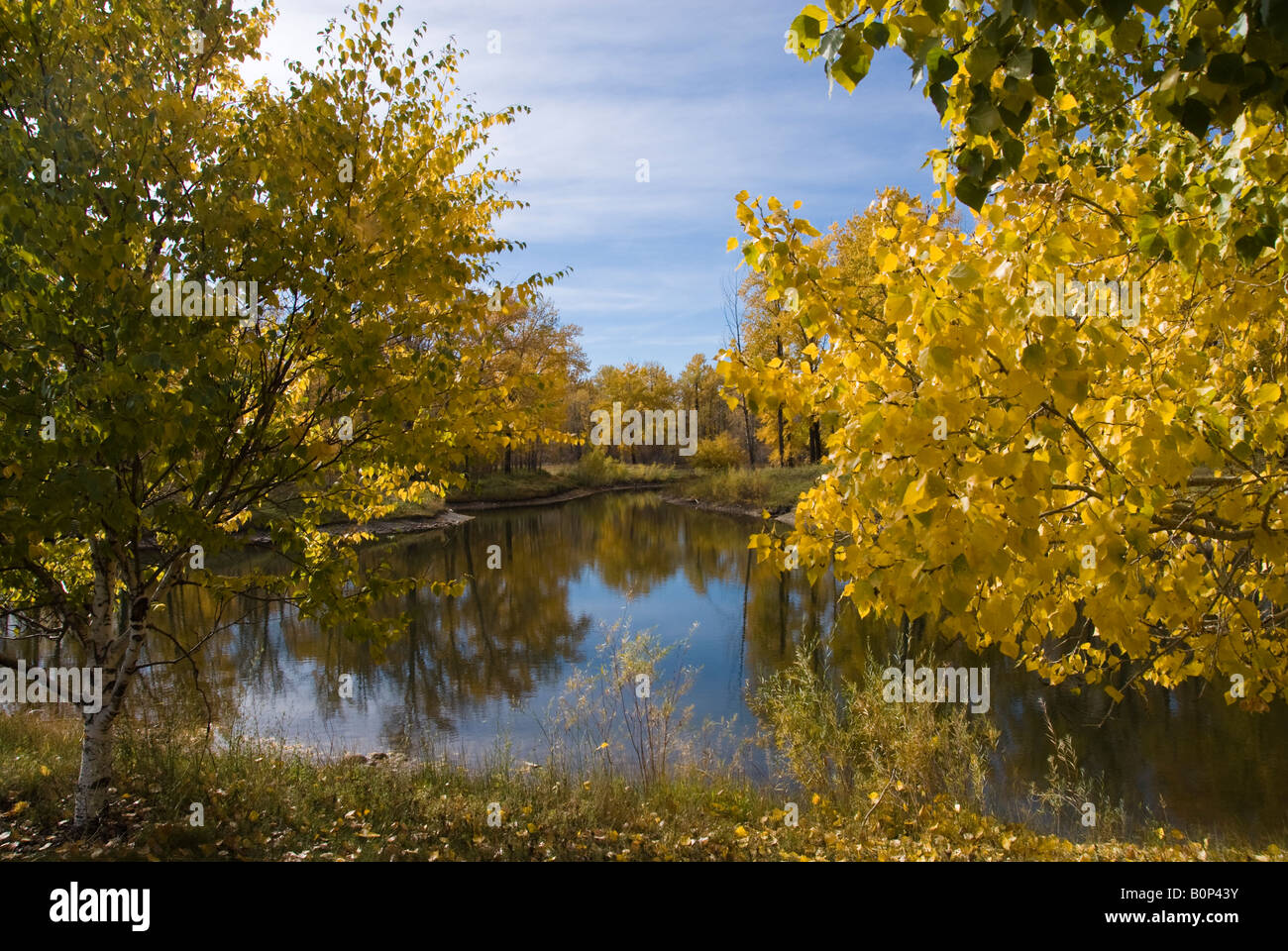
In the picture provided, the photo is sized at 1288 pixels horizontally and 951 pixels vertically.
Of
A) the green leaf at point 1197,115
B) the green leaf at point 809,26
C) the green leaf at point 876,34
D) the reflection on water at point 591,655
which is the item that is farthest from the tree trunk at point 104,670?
the green leaf at point 1197,115

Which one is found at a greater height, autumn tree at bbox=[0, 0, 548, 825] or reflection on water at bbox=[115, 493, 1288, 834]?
autumn tree at bbox=[0, 0, 548, 825]

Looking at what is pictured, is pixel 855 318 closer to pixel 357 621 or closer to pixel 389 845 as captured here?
pixel 357 621

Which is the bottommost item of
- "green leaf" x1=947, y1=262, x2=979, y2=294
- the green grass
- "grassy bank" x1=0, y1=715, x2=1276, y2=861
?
"grassy bank" x1=0, y1=715, x2=1276, y2=861

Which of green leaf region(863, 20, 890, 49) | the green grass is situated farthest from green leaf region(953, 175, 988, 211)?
the green grass

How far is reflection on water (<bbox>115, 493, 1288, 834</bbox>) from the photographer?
7789 mm

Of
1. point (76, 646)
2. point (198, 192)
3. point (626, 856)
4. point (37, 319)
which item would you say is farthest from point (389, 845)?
point (76, 646)

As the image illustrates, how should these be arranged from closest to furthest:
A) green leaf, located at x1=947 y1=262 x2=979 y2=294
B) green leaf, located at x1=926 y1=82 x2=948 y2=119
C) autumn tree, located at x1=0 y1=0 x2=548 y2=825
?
green leaf, located at x1=926 y1=82 x2=948 y2=119, green leaf, located at x1=947 y1=262 x2=979 y2=294, autumn tree, located at x1=0 y1=0 x2=548 y2=825

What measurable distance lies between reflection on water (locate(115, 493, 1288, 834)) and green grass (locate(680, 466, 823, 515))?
987 centimetres

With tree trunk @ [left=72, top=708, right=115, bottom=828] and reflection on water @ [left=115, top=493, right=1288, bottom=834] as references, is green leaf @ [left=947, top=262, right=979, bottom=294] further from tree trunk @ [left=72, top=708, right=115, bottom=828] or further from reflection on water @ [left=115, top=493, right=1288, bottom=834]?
tree trunk @ [left=72, top=708, right=115, bottom=828]

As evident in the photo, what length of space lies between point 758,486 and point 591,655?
21973mm

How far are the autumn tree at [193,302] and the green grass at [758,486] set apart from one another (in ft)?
81.4

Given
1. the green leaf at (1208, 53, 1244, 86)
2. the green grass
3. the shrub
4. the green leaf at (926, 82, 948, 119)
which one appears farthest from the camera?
the shrub

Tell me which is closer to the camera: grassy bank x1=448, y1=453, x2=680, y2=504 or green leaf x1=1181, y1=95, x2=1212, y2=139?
green leaf x1=1181, y1=95, x2=1212, y2=139

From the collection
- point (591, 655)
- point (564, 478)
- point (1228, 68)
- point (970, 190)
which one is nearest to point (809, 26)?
point (970, 190)
